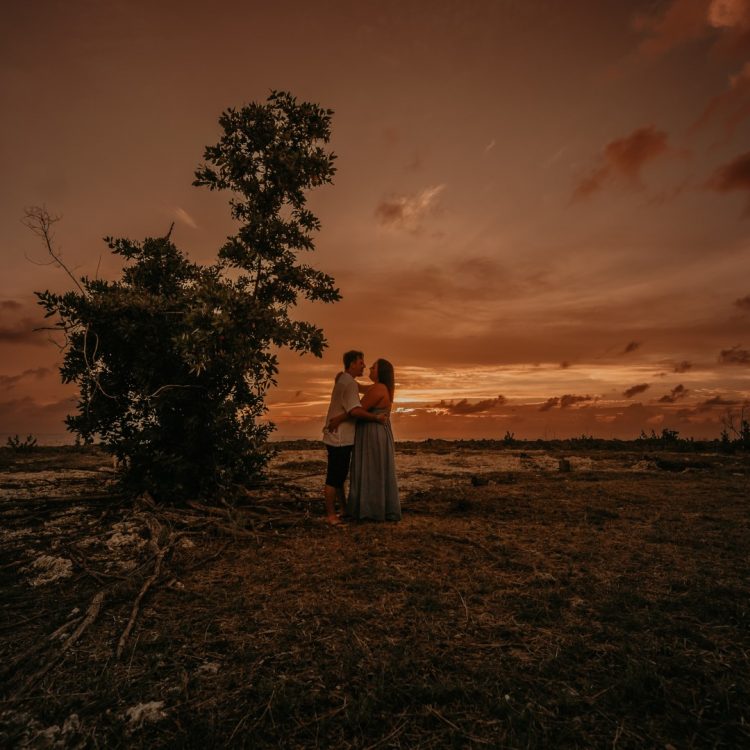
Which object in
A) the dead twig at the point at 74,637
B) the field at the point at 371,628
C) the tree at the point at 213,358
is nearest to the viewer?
the field at the point at 371,628

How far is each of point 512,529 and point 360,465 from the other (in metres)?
2.52

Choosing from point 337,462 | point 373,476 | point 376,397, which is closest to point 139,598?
point 337,462

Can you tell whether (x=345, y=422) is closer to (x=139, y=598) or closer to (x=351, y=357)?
(x=351, y=357)

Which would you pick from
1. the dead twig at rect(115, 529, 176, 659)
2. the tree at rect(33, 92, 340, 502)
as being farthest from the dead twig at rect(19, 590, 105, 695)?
the tree at rect(33, 92, 340, 502)

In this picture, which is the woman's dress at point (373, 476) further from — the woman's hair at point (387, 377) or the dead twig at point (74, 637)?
the dead twig at point (74, 637)

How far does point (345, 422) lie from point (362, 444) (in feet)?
1.65

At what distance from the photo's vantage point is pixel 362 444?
7.54 metres

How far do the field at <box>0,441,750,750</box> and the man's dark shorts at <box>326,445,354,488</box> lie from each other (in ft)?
2.46

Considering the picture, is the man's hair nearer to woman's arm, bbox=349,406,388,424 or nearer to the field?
woman's arm, bbox=349,406,388,424

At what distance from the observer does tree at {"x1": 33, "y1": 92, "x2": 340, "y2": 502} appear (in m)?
7.14

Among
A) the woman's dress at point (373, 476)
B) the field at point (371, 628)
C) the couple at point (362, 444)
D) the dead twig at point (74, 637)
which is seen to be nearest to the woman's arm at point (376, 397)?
the couple at point (362, 444)

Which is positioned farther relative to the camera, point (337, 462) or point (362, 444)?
point (362, 444)

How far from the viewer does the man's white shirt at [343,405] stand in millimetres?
7273

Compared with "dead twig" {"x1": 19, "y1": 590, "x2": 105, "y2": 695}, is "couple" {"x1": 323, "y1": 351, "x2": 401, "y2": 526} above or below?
above
